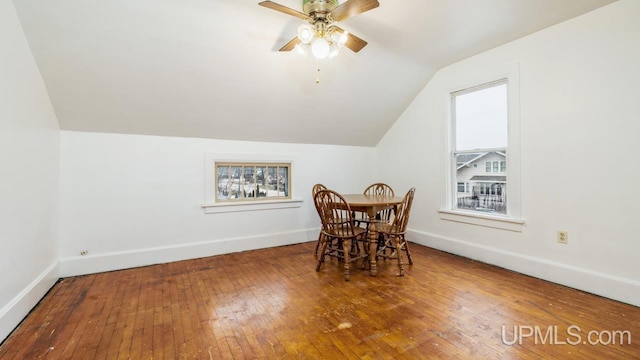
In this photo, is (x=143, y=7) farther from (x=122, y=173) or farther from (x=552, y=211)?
(x=552, y=211)

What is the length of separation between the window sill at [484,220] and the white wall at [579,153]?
6 cm

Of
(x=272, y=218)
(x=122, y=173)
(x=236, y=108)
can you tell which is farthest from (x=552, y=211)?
(x=122, y=173)

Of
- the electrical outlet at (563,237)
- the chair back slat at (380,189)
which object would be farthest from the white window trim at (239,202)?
the electrical outlet at (563,237)

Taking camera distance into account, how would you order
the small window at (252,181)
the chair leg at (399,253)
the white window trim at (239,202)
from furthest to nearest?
1. the small window at (252,181)
2. the white window trim at (239,202)
3. the chair leg at (399,253)

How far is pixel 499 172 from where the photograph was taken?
308 centimetres

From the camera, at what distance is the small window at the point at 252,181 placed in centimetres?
367

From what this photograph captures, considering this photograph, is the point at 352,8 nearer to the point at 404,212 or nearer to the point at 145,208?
the point at 404,212

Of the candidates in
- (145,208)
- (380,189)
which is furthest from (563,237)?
(145,208)

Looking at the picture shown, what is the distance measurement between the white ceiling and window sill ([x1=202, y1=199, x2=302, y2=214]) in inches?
35.5

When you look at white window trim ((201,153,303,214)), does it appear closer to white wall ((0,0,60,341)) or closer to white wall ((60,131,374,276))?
white wall ((60,131,374,276))

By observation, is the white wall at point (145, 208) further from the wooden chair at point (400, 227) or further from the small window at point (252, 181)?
the wooden chair at point (400, 227)

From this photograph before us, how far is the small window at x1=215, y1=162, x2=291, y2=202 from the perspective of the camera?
3.67 meters

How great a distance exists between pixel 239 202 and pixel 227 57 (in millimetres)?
1830

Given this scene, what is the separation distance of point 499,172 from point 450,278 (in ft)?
4.46
